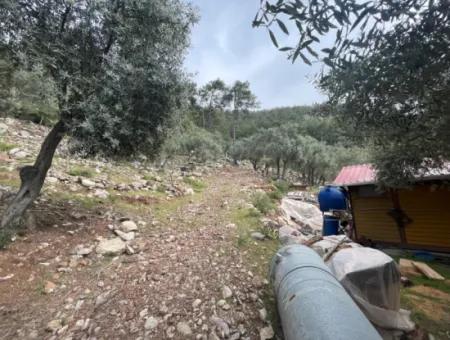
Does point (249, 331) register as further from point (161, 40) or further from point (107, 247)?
point (161, 40)

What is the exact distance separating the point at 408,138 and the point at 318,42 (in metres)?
2.43

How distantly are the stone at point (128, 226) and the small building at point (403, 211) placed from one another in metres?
7.01

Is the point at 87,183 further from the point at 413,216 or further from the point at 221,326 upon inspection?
the point at 413,216

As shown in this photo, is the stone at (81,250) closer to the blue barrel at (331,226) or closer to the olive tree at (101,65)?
the olive tree at (101,65)

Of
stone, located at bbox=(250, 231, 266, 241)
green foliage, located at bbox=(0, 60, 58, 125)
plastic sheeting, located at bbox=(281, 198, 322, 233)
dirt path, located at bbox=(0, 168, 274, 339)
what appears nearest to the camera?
dirt path, located at bbox=(0, 168, 274, 339)

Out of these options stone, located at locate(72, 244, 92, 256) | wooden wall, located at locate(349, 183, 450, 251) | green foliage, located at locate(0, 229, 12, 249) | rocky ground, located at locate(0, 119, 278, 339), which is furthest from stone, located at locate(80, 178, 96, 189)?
wooden wall, located at locate(349, 183, 450, 251)

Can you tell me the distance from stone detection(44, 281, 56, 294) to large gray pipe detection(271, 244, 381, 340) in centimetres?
360

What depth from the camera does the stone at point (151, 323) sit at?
11.1 feet

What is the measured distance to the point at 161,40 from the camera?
19.7 feet

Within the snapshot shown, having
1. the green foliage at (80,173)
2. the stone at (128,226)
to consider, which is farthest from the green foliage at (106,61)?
the green foliage at (80,173)

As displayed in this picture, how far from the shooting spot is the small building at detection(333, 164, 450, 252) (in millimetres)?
7781

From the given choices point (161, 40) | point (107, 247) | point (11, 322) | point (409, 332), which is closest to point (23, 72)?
point (161, 40)

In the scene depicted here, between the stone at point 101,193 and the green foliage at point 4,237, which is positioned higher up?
the stone at point 101,193

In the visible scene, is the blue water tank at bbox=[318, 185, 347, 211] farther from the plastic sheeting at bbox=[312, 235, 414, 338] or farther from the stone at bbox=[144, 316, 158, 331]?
the stone at bbox=[144, 316, 158, 331]
